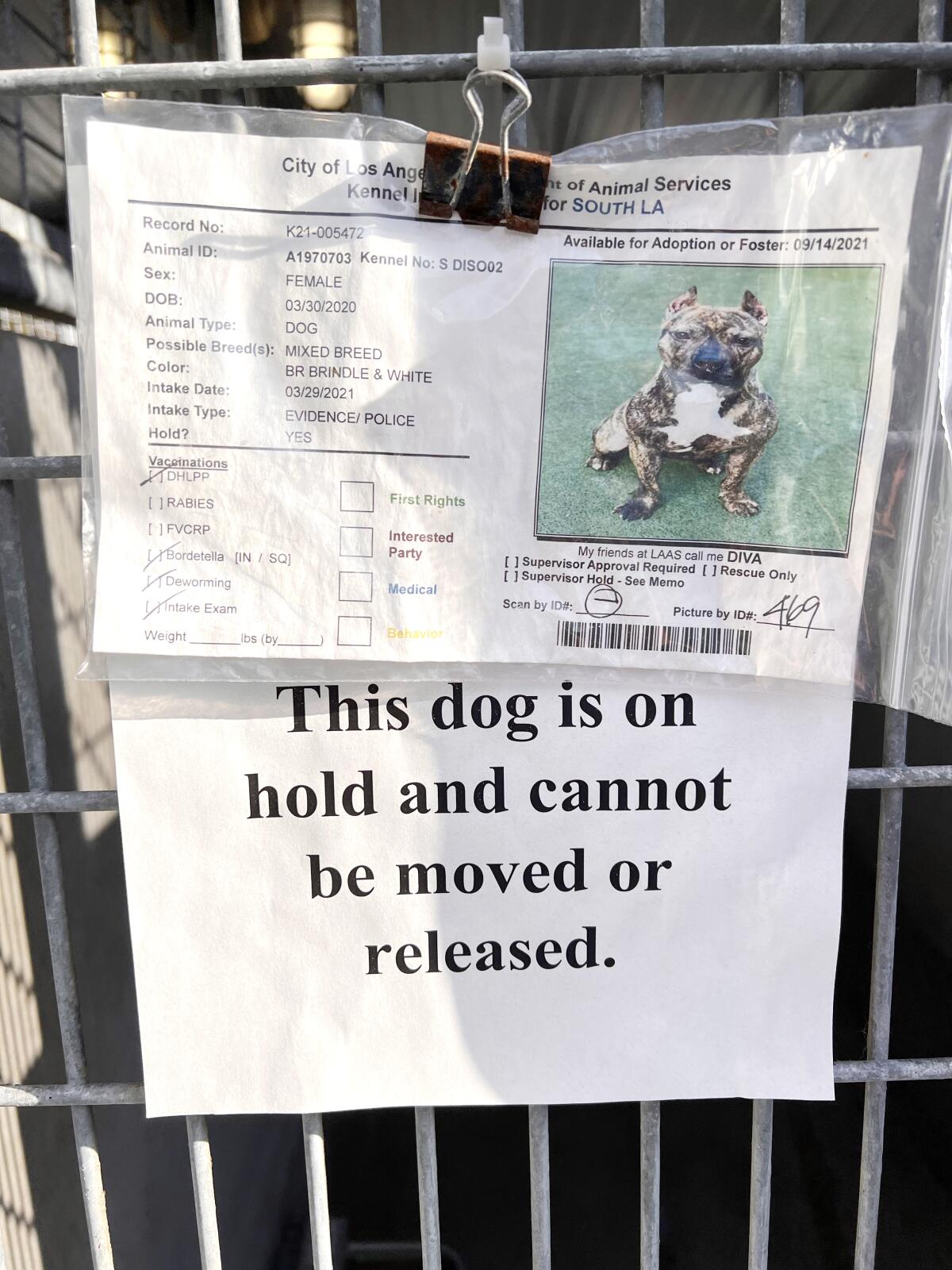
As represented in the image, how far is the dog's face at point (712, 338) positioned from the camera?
0.71 meters

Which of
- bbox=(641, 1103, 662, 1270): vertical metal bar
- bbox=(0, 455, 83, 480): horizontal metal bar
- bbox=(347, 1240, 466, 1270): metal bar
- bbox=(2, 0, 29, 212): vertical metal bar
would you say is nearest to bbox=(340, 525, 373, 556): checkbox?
bbox=(0, 455, 83, 480): horizontal metal bar

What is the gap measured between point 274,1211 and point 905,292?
117 inches

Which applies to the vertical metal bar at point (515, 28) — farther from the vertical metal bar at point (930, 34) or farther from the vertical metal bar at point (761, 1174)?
the vertical metal bar at point (761, 1174)

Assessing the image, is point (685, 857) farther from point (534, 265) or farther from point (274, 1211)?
point (274, 1211)

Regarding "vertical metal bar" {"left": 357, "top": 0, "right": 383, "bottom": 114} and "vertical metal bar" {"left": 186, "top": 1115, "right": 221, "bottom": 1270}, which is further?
"vertical metal bar" {"left": 186, "top": 1115, "right": 221, "bottom": 1270}

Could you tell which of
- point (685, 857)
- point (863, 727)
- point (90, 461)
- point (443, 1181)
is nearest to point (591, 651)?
point (685, 857)

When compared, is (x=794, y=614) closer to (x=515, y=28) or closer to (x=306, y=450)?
(x=306, y=450)

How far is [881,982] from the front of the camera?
85 cm

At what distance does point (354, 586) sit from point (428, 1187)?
0.56 metres

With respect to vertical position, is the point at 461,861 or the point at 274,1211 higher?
the point at 461,861

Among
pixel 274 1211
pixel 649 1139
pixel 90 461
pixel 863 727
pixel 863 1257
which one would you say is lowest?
pixel 274 1211

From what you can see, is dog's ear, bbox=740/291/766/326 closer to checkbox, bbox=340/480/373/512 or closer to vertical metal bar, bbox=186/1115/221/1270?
checkbox, bbox=340/480/373/512

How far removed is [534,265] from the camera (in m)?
0.70

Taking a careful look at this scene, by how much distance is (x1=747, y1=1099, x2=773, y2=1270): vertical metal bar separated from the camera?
83 centimetres
